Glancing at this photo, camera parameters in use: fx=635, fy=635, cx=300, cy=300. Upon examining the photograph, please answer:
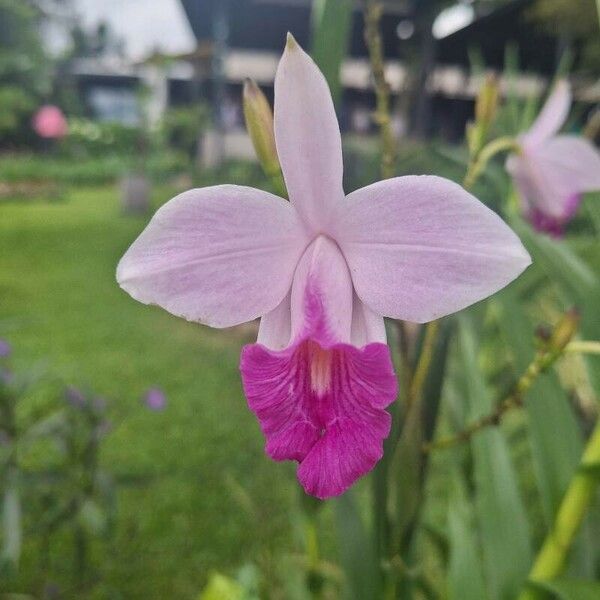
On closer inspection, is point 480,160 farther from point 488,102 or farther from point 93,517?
point 93,517

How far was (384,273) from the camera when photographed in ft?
0.97

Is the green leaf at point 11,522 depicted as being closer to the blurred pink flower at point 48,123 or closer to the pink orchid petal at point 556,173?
the pink orchid petal at point 556,173

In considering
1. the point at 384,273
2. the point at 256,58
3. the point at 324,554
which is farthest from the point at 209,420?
the point at 256,58

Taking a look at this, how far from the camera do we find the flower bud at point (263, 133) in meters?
0.32

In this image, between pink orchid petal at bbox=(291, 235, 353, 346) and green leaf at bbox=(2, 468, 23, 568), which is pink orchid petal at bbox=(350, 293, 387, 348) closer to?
pink orchid petal at bbox=(291, 235, 353, 346)

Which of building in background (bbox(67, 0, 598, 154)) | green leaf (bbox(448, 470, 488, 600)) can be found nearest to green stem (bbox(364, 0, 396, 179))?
green leaf (bbox(448, 470, 488, 600))

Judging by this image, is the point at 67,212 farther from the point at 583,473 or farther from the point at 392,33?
the point at 583,473

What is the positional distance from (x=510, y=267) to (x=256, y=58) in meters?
8.57

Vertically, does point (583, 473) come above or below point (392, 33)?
below

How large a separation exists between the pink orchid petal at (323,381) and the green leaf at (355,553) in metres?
0.28

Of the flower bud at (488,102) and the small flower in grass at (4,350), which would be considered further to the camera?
the small flower in grass at (4,350)

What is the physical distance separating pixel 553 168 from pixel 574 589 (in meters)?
0.31

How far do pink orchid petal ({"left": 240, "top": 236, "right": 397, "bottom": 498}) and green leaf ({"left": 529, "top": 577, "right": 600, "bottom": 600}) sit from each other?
230 millimetres

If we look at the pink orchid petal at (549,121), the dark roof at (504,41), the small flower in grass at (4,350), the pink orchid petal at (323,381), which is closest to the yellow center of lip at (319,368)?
the pink orchid petal at (323,381)
